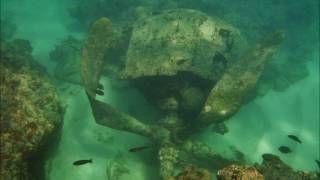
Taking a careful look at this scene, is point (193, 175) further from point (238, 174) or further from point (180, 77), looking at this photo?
point (180, 77)

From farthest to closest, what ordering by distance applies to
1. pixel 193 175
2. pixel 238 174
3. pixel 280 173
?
pixel 280 173
pixel 193 175
pixel 238 174

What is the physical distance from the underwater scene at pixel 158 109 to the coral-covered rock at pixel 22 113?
2 cm

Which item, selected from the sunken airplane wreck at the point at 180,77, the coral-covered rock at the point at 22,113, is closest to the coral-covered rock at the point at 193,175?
the sunken airplane wreck at the point at 180,77

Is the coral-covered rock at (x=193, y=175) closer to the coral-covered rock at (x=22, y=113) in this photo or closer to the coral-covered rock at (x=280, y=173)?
the coral-covered rock at (x=280, y=173)

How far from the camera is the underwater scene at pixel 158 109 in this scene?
5.67 meters

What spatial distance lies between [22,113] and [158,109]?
307 cm

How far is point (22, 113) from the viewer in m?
5.51

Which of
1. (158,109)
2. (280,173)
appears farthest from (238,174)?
(158,109)

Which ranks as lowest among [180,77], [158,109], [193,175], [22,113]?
[193,175]

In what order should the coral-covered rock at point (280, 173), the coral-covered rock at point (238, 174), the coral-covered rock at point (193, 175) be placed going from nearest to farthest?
the coral-covered rock at point (238, 174), the coral-covered rock at point (193, 175), the coral-covered rock at point (280, 173)

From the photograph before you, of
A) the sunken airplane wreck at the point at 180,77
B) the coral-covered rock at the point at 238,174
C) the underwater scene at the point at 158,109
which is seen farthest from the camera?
the sunken airplane wreck at the point at 180,77

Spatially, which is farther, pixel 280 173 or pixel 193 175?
pixel 280 173

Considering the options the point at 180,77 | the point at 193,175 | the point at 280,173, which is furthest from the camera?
the point at 180,77

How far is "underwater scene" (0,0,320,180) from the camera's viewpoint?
5.67m
